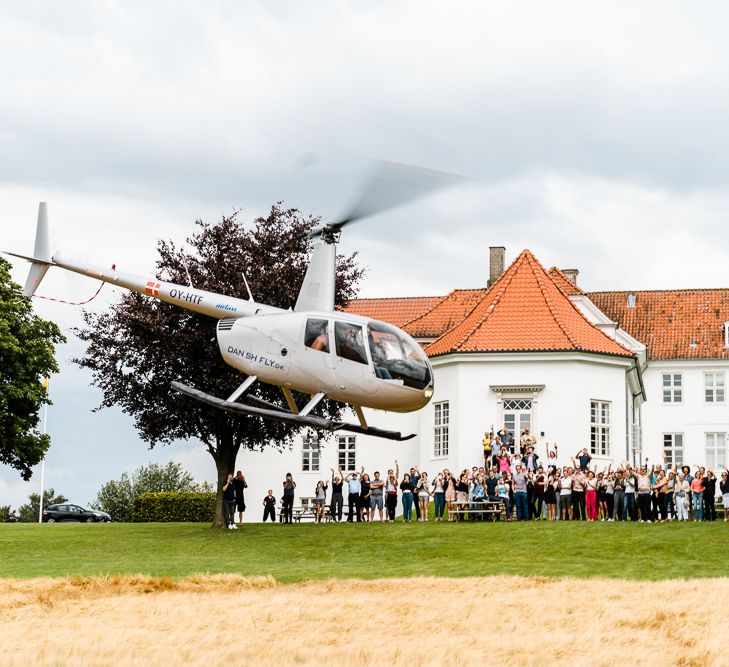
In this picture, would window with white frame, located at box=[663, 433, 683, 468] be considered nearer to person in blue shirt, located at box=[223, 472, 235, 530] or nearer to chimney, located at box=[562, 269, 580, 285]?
chimney, located at box=[562, 269, 580, 285]

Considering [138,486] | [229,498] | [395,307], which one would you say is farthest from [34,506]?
[229,498]

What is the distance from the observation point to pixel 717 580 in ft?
84.6

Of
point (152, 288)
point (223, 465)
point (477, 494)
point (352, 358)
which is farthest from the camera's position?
point (223, 465)

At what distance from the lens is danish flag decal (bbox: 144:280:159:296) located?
28.9 meters

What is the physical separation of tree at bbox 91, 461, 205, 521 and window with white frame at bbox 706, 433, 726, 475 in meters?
36.7

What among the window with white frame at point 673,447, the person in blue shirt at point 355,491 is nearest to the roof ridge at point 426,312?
the window with white frame at point 673,447

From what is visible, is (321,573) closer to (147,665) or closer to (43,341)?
(147,665)

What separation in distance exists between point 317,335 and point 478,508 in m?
18.6

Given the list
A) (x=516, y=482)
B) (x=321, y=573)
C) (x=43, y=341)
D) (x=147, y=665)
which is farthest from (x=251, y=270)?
(x=147, y=665)

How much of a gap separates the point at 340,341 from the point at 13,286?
131ft

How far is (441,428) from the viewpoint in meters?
56.3

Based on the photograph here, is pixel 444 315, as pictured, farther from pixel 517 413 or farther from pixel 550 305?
pixel 517 413

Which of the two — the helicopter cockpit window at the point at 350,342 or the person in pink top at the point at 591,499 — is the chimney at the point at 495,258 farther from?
the helicopter cockpit window at the point at 350,342

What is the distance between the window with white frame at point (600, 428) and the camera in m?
54.8
